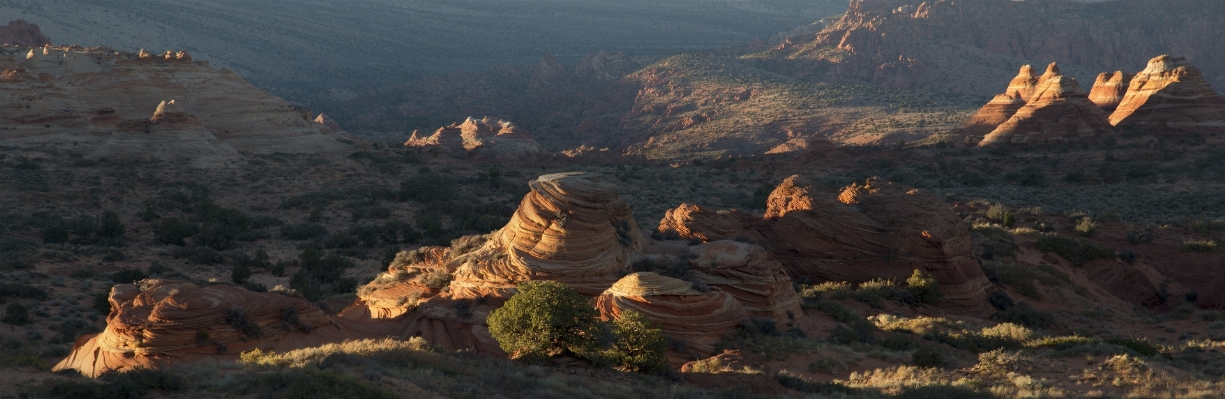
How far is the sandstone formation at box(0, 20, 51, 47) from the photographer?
74.4m

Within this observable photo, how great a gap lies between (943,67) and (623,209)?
113088mm

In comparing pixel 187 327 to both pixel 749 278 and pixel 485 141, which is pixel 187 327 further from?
pixel 485 141

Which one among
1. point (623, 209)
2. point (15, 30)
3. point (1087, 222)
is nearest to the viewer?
point (623, 209)

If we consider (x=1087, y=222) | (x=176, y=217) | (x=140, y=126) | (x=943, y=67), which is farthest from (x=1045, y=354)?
(x=943, y=67)

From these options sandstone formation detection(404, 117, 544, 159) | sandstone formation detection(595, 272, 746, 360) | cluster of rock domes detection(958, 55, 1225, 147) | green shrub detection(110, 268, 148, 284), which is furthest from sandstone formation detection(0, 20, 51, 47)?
cluster of rock domes detection(958, 55, 1225, 147)

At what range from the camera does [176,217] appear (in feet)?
127

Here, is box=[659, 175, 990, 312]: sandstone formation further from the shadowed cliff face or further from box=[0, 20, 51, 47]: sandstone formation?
the shadowed cliff face

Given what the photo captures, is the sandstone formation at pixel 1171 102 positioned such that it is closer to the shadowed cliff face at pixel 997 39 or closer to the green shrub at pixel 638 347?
the green shrub at pixel 638 347

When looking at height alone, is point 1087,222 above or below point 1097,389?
below

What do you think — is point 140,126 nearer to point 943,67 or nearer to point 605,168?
point 605,168

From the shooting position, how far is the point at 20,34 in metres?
76.2

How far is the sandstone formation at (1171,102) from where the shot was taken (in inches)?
2297

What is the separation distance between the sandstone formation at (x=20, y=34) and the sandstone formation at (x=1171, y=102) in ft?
266

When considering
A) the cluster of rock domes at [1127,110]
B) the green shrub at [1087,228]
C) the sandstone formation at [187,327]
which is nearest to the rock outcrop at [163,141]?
the sandstone formation at [187,327]
